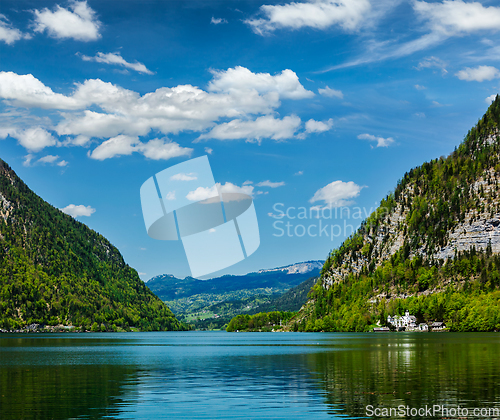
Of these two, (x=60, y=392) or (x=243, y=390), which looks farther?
(x=243, y=390)

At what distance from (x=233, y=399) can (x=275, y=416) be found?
7663 millimetres

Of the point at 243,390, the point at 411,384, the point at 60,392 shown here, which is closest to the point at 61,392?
the point at 60,392

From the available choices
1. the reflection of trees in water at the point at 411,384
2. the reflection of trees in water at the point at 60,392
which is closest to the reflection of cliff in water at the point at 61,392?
the reflection of trees in water at the point at 60,392

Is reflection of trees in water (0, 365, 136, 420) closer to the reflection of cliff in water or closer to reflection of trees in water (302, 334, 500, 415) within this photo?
the reflection of cliff in water

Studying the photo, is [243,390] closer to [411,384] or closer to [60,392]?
[411,384]

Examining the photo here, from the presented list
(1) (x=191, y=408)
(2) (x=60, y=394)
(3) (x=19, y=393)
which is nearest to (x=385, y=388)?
(1) (x=191, y=408)

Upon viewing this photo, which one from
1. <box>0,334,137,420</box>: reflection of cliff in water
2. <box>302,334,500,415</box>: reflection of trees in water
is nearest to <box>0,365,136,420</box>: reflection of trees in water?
<box>0,334,137,420</box>: reflection of cliff in water

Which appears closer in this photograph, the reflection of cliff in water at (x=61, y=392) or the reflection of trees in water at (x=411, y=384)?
the reflection of cliff in water at (x=61, y=392)

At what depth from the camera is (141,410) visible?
113 ft

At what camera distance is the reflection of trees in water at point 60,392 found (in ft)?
108

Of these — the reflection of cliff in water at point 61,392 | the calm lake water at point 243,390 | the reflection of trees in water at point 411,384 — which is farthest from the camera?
the reflection of trees in water at point 411,384

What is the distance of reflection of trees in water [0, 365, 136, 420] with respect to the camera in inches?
1302

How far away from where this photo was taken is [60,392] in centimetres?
4212

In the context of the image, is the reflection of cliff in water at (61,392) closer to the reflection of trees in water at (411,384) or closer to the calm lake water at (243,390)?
the calm lake water at (243,390)
